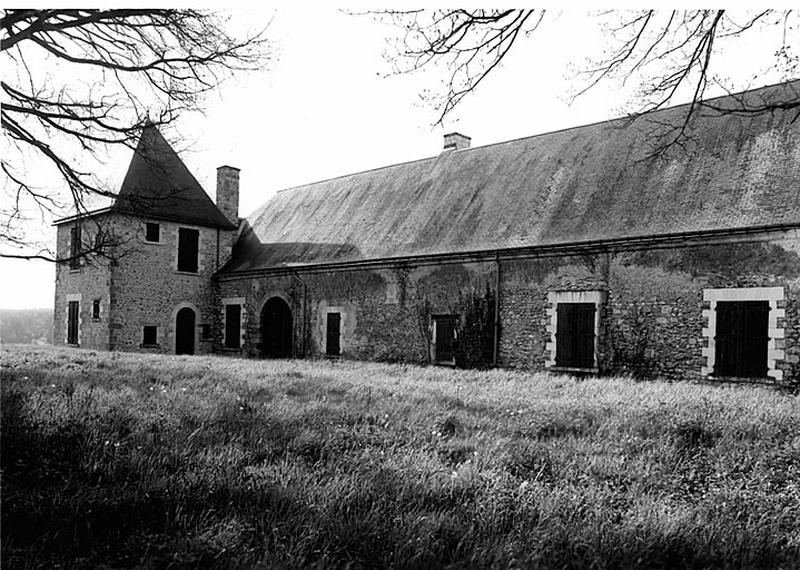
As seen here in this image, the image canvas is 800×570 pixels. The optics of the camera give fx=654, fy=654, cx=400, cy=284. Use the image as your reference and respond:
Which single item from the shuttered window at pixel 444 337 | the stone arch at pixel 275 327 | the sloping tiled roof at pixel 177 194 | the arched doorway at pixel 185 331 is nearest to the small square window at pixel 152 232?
the sloping tiled roof at pixel 177 194

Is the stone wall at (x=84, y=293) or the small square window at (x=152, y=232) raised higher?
the small square window at (x=152, y=232)

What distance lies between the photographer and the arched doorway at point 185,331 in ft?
78.2

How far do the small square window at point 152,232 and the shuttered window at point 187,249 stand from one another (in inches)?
31.4

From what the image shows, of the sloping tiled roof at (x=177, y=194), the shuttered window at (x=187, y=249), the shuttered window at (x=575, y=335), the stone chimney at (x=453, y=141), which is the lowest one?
the shuttered window at (x=575, y=335)

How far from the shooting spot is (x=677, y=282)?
1350cm

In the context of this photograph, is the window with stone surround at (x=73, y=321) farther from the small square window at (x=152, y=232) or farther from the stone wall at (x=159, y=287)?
the small square window at (x=152, y=232)

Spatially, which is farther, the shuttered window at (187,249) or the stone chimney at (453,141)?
the shuttered window at (187,249)

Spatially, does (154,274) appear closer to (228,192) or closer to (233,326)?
(233,326)

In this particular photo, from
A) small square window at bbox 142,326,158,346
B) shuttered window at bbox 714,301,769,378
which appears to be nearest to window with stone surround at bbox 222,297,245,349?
small square window at bbox 142,326,158,346

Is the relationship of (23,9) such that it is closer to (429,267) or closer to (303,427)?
(303,427)

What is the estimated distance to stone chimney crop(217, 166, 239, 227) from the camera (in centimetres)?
2581

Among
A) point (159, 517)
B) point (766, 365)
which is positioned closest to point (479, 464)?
point (159, 517)

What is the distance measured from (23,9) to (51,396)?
435 centimetres

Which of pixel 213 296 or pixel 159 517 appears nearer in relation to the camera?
pixel 159 517
